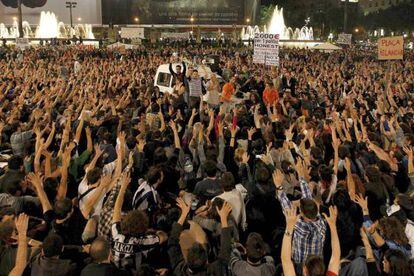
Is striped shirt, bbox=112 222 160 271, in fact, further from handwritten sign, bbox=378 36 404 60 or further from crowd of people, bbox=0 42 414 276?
handwritten sign, bbox=378 36 404 60

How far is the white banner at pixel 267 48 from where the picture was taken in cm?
1474

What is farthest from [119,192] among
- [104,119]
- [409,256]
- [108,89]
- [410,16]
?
[410,16]

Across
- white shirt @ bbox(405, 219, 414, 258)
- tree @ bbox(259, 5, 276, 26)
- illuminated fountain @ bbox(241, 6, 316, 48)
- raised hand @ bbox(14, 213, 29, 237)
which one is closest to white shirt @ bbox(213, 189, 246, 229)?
white shirt @ bbox(405, 219, 414, 258)

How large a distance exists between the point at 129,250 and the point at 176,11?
8609 cm

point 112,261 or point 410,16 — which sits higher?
point 410,16

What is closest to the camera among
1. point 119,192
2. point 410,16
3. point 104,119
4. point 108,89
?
point 119,192

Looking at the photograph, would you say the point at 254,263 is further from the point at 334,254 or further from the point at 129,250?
the point at 129,250

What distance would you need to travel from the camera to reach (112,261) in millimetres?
3914

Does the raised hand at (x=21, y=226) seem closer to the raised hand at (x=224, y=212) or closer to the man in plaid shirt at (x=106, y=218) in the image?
the man in plaid shirt at (x=106, y=218)

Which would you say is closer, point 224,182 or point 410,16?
point 224,182

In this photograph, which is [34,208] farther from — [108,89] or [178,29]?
[178,29]

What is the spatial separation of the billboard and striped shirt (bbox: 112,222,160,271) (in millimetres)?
84330

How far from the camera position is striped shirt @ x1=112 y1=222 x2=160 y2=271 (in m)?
3.95

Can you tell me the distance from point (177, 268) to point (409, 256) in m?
1.99
